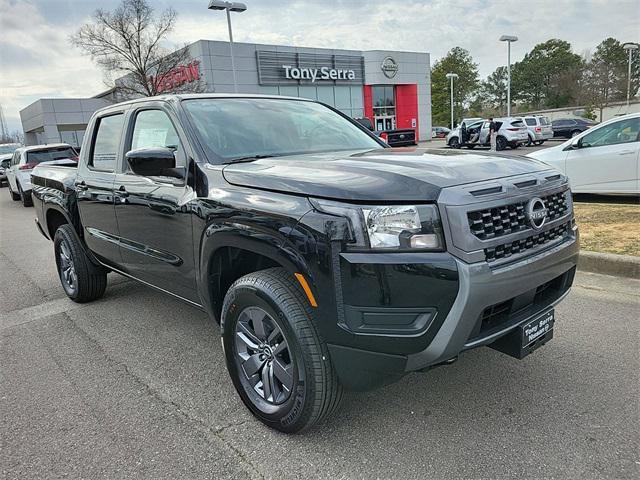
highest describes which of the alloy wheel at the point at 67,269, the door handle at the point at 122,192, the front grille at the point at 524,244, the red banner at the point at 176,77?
the red banner at the point at 176,77

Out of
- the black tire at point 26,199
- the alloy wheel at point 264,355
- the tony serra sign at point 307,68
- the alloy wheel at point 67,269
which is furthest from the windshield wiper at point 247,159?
the tony serra sign at point 307,68

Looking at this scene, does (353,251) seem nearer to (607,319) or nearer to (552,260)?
(552,260)

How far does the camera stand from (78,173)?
4.65 meters

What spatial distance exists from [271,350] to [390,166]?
1140 millimetres

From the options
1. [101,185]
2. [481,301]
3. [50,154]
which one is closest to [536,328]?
[481,301]

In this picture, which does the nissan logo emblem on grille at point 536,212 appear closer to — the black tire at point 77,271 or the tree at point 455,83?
the black tire at point 77,271

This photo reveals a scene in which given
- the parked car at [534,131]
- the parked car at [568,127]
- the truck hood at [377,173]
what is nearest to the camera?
the truck hood at [377,173]

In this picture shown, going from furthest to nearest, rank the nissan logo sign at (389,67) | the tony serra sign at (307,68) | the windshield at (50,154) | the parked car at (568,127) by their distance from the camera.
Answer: the nissan logo sign at (389,67) < the tony serra sign at (307,68) < the parked car at (568,127) < the windshield at (50,154)

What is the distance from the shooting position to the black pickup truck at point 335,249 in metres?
2.10

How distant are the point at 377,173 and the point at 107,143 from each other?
2.97m

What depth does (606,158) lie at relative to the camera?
307 inches

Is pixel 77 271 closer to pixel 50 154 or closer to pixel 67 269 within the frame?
pixel 67 269

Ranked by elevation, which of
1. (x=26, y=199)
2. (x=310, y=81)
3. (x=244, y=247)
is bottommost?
(x=26, y=199)

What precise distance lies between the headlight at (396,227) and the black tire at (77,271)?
358cm
